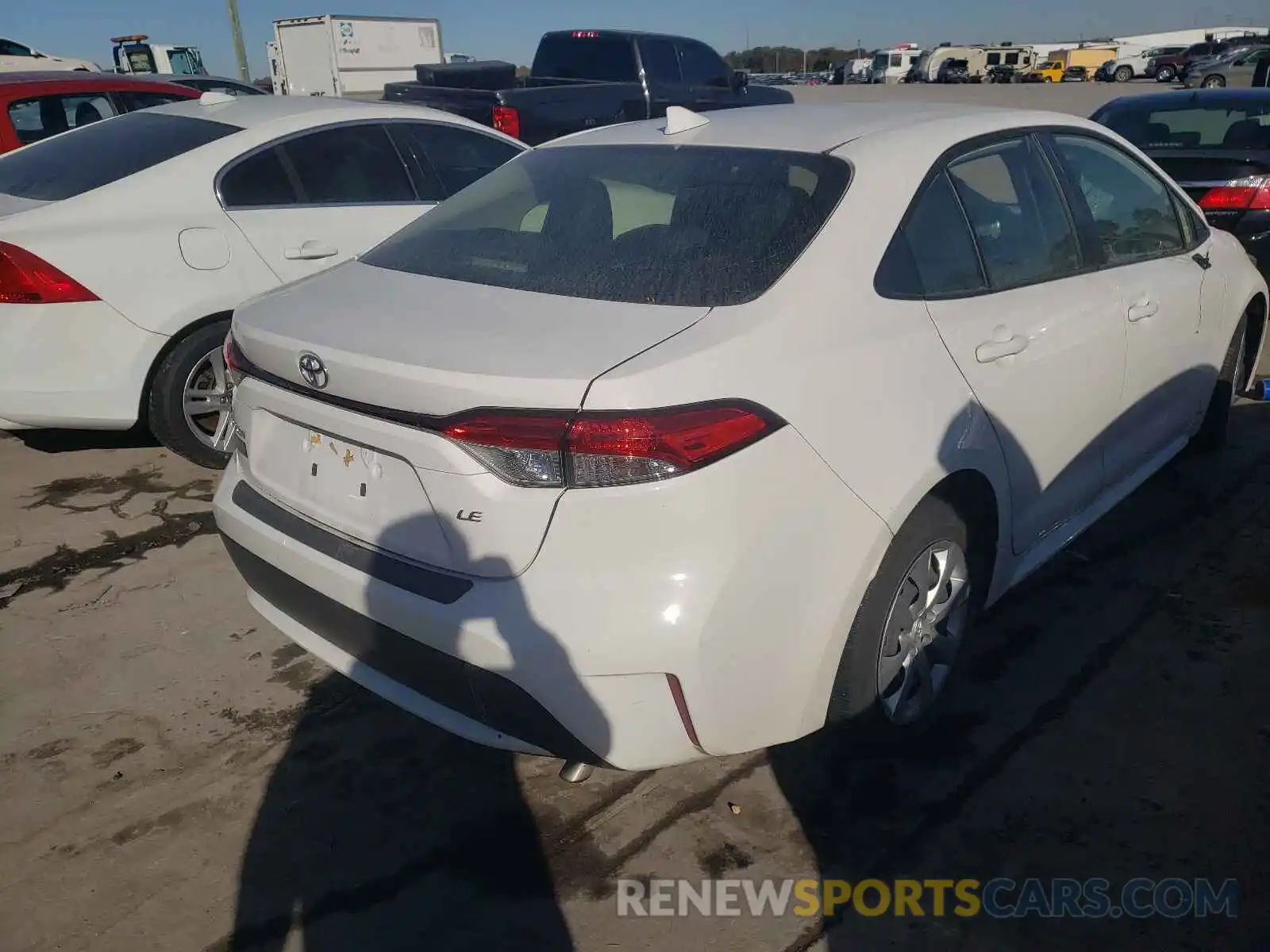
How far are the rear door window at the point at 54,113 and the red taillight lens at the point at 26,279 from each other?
3.64 meters

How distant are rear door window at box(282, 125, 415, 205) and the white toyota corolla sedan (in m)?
2.01

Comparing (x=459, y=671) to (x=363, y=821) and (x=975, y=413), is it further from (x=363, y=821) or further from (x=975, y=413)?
(x=975, y=413)

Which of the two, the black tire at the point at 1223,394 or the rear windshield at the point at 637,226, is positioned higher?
the rear windshield at the point at 637,226

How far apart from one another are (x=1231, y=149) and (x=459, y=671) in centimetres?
650

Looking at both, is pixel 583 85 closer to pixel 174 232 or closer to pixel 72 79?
pixel 72 79

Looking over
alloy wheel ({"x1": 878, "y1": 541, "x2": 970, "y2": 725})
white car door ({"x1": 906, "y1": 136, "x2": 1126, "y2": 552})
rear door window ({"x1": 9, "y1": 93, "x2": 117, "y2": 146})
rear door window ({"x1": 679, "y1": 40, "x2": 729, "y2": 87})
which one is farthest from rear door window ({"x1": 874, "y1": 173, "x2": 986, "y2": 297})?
rear door window ({"x1": 679, "y1": 40, "x2": 729, "y2": 87})

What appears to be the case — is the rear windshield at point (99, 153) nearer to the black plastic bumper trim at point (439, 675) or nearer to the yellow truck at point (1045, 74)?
the black plastic bumper trim at point (439, 675)

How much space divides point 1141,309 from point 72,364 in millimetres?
3988

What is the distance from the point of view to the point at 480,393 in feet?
6.54

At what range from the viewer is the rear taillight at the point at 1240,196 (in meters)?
Result: 6.24

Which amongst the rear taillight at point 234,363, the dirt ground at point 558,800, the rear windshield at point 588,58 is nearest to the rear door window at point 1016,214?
the dirt ground at point 558,800

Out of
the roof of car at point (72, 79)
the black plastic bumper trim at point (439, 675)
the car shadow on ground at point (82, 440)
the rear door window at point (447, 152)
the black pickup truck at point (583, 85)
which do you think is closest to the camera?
the black plastic bumper trim at point (439, 675)

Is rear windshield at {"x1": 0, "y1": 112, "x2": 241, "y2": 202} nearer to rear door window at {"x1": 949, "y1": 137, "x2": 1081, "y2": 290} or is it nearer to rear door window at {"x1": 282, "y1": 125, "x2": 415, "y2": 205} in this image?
rear door window at {"x1": 282, "y1": 125, "x2": 415, "y2": 205}

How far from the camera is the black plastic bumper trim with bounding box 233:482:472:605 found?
6.89ft
